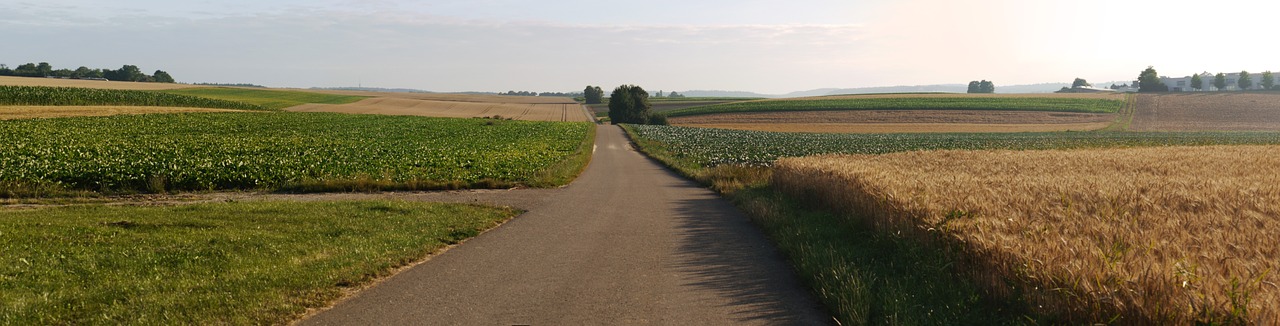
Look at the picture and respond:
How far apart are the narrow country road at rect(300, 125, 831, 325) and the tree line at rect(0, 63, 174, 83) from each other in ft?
606

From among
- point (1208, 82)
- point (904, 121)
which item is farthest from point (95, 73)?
point (1208, 82)

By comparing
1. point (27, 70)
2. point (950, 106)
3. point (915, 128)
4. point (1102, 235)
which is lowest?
point (915, 128)

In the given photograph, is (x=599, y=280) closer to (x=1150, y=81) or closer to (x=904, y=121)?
(x=904, y=121)

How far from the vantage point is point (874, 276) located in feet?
29.8

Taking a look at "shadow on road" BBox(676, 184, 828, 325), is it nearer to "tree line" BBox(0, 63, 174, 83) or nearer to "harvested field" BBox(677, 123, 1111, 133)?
"harvested field" BBox(677, 123, 1111, 133)

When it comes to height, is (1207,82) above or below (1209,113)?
above

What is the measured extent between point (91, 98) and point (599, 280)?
7918 centimetres

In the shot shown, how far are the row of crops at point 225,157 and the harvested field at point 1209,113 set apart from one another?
80.0 m

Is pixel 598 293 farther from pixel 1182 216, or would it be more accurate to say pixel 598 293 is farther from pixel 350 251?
pixel 1182 216

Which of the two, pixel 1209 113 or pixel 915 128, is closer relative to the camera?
pixel 915 128

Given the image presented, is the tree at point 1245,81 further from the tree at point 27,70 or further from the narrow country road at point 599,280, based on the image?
the tree at point 27,70

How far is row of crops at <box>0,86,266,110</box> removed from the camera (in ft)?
200

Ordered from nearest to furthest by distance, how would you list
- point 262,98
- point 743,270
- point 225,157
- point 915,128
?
point 743,270, point 225,157, point 915,128, point 262,98

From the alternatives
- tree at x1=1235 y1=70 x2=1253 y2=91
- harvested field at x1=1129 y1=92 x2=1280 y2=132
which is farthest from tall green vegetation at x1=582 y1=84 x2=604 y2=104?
tree at x1=1235 y1=70 x2=1253 y2=91
